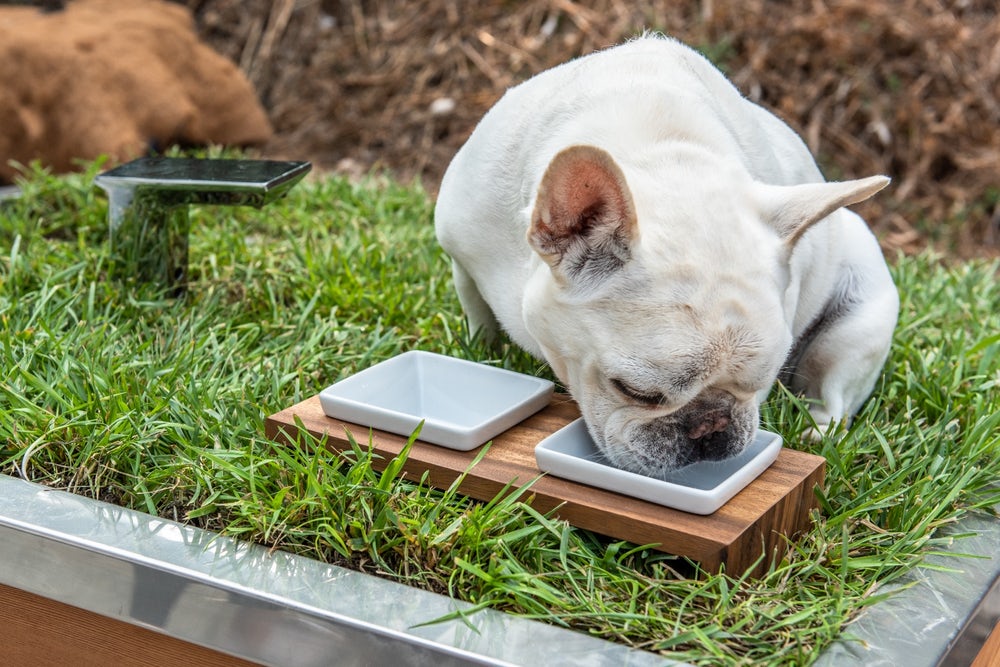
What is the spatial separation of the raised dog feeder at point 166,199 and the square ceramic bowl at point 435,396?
33.9 inches

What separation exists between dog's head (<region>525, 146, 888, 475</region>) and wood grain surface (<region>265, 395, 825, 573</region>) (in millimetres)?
131

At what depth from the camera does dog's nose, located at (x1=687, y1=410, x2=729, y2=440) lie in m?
2.23

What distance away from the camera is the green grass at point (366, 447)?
2.11m

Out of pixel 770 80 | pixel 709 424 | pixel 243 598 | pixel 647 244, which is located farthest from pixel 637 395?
pixel 770 80

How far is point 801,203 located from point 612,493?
0.72 metres

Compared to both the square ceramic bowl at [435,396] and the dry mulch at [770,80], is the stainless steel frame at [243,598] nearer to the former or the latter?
the square ceramic bowl at [435,396]

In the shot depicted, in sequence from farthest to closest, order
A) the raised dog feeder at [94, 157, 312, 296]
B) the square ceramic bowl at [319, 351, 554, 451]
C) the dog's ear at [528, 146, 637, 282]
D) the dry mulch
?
the dry mulch, the raised dog feeder at [94, 157, 312, 296], the square ceramic bowl at [319, 351, 554, 451], the dog's ear at [528, 146, 637, 282]

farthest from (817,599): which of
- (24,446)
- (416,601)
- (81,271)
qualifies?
(81,271)

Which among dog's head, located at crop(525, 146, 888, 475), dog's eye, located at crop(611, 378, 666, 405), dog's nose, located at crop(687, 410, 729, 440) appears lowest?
dog's nose, located at crop(687, 410, 729, 440)

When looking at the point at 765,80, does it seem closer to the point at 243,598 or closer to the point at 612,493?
the point at 612,493

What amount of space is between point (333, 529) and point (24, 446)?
2.78ft

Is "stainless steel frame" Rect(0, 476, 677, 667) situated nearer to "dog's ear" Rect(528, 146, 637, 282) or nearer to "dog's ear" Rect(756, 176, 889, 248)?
"dog's ear" Rect(528, 146, 637, 282)

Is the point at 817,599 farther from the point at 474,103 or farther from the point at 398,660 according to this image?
the point at 474,103

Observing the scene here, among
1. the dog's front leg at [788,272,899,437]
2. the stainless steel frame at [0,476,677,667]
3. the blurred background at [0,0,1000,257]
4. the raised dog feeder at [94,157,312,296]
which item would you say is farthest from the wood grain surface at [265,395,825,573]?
the blurred background at [0,0,1000,257]
